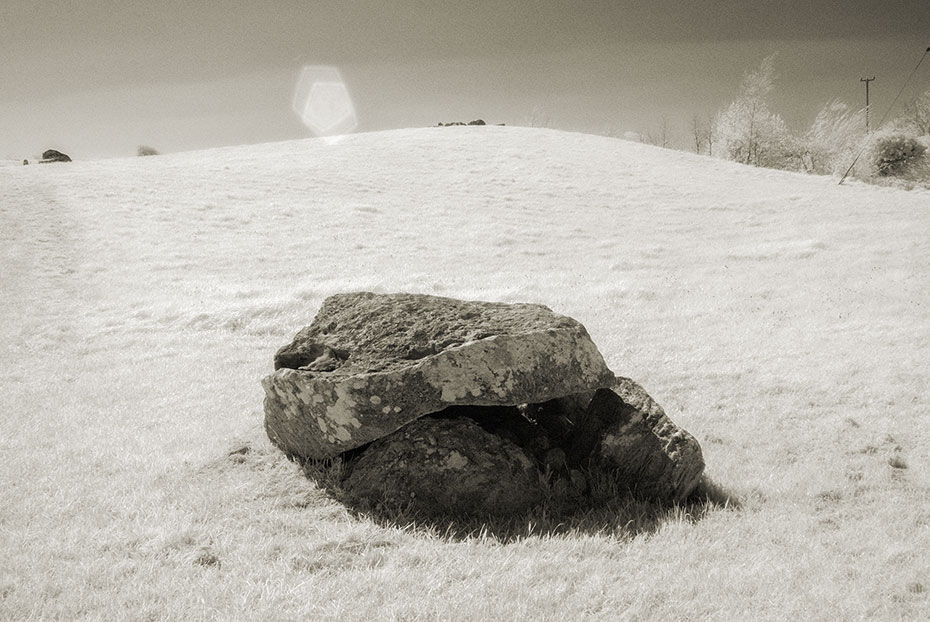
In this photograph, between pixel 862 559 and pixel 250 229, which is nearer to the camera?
pixel 862 559

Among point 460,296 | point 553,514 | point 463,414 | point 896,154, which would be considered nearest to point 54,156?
point 460,296

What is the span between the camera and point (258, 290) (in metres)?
18.4

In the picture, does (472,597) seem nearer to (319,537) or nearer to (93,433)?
(319,537)

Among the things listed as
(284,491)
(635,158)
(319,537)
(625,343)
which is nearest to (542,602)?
(319,537)

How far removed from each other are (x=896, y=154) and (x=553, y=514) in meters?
59.0

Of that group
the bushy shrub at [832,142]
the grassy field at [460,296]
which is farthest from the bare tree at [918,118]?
the grassy field at [460,296]

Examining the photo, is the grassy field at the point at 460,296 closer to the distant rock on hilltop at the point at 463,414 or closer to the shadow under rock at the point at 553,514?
the shadow under rock at the point at 553,514

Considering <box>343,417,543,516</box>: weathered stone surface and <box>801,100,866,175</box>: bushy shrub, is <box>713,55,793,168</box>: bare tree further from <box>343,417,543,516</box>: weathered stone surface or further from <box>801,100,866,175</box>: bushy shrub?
<box>343,417,543,516</box>: weathered stone surface

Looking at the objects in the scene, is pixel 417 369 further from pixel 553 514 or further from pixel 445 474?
pixel 553 514

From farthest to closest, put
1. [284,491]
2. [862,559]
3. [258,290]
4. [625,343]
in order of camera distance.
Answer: [258,290], [625,343], [284,491], [862,559]

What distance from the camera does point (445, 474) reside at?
6.27m

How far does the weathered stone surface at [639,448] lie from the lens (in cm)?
673

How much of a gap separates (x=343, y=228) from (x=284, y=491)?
22.0 m

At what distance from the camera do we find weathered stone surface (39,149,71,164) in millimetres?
48562
